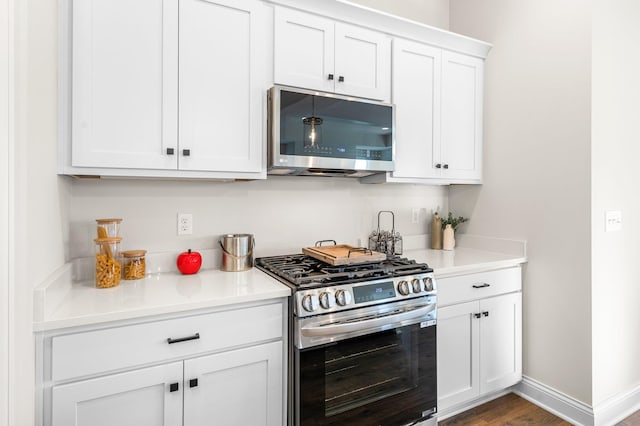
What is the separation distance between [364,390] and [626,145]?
7.16ft

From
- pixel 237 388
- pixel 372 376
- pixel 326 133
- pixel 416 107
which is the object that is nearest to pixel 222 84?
pixel 326 133

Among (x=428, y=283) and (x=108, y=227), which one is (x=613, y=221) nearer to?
(x=428, y=283)

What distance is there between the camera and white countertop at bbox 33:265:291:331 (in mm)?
1265

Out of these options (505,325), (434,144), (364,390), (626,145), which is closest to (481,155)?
(434,144)

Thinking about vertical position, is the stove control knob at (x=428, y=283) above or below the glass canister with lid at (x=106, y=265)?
below

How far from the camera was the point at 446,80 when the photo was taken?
2537 millimetres

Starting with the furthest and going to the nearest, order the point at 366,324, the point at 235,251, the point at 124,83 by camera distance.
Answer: the point at 235,251
the point at 366,324
the point at 124,83

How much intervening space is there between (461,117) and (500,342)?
1549 mm

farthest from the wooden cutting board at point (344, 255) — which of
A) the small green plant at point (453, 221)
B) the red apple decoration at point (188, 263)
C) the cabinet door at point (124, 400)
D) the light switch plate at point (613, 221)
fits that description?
the light switch plate at point (613, 221)

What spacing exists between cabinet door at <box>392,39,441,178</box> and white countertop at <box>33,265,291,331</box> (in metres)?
1.19

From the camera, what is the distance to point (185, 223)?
2.05 m

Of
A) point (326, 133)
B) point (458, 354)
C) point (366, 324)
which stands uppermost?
point (326, 133)

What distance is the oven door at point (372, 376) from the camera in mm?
1612

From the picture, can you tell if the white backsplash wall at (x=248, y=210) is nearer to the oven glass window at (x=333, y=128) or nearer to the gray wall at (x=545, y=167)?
the oven glass window at (x=333, y=128)
